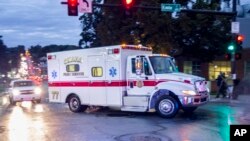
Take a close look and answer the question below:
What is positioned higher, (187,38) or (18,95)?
(187,38)

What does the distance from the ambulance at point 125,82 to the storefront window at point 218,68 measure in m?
28.5

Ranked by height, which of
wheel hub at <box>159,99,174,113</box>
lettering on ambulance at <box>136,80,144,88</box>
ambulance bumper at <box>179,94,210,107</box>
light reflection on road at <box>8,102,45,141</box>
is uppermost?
lettering on ambulance at <box>136,80,144,88</box>

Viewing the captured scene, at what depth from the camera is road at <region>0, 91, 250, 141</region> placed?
1145 centimetres

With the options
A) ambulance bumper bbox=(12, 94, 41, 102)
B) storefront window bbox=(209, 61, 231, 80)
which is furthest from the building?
ambulance bumper bbox=(12, 94, 41, 102)

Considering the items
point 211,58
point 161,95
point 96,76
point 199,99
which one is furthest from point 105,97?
point 211,58

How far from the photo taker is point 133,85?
664 inches

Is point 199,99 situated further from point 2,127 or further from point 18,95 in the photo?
point 18,95

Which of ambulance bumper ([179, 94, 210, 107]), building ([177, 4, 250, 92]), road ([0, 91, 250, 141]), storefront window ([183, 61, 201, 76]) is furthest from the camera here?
storefront window ([183, 61, 201, 76])

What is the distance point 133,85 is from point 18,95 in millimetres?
10202

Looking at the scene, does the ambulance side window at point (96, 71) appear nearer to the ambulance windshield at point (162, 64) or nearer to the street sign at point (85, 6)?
the ambulance windshield at point (162, 64)

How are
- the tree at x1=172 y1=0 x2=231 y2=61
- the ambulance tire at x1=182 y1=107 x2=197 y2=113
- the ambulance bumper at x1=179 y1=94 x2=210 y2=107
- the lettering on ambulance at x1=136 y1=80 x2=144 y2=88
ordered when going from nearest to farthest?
the ambulance bumper at x1=179 y1=94 x2=210 y2=107, the ambulance tire at x1=182 y1=107 x2=197 y2=113, the lettering on ambulance at x1=136 y1=80 x2=144 y2=88, the tree at x1=172 y1=0 x2=231 y2=61

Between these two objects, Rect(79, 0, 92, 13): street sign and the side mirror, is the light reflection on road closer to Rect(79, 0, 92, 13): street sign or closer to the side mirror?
the side mirror

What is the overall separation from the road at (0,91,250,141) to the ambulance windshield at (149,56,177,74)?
184cm

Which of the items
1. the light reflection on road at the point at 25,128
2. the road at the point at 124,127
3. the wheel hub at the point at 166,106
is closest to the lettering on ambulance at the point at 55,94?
the road at the point at 124,127
